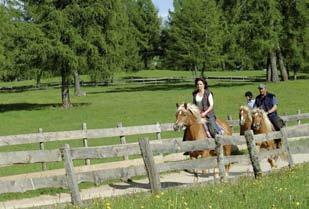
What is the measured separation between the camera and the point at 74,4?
151 feet

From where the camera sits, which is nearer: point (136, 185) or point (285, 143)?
point (285, 143)

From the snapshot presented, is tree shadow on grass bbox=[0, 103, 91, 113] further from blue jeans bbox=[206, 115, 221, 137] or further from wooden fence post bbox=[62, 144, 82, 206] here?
wooden fence post bbox=[62, 144, 82, 206]

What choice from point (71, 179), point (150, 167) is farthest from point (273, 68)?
point (71, 179)

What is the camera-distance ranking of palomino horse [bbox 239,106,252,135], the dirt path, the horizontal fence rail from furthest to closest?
1. the horizontal fence rail
2. palomino horse [bbox 239,106,252,135]
3. the dirt path

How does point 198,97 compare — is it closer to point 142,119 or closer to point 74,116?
point 142,119

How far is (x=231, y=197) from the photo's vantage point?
9.66m

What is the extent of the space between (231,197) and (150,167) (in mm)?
2061

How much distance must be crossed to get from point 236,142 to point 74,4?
34628 millimetres

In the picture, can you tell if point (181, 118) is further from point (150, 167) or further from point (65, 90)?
point (65, 90)

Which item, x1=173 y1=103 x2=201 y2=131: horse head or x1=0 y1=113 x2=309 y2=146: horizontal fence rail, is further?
x1=0 y1=113 x2=309 y2=146: horizontal fence rail

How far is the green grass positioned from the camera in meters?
8.88

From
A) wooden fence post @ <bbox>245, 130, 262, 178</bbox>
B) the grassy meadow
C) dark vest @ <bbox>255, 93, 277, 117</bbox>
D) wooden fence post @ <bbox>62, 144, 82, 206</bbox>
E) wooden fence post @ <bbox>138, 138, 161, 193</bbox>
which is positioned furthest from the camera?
the grassy meadow

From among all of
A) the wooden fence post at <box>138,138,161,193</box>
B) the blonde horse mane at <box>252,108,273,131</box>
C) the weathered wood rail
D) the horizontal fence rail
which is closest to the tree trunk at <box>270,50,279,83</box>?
the horizontal fence rail

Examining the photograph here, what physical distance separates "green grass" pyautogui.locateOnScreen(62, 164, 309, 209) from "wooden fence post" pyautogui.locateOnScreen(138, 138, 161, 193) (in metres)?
0.23
